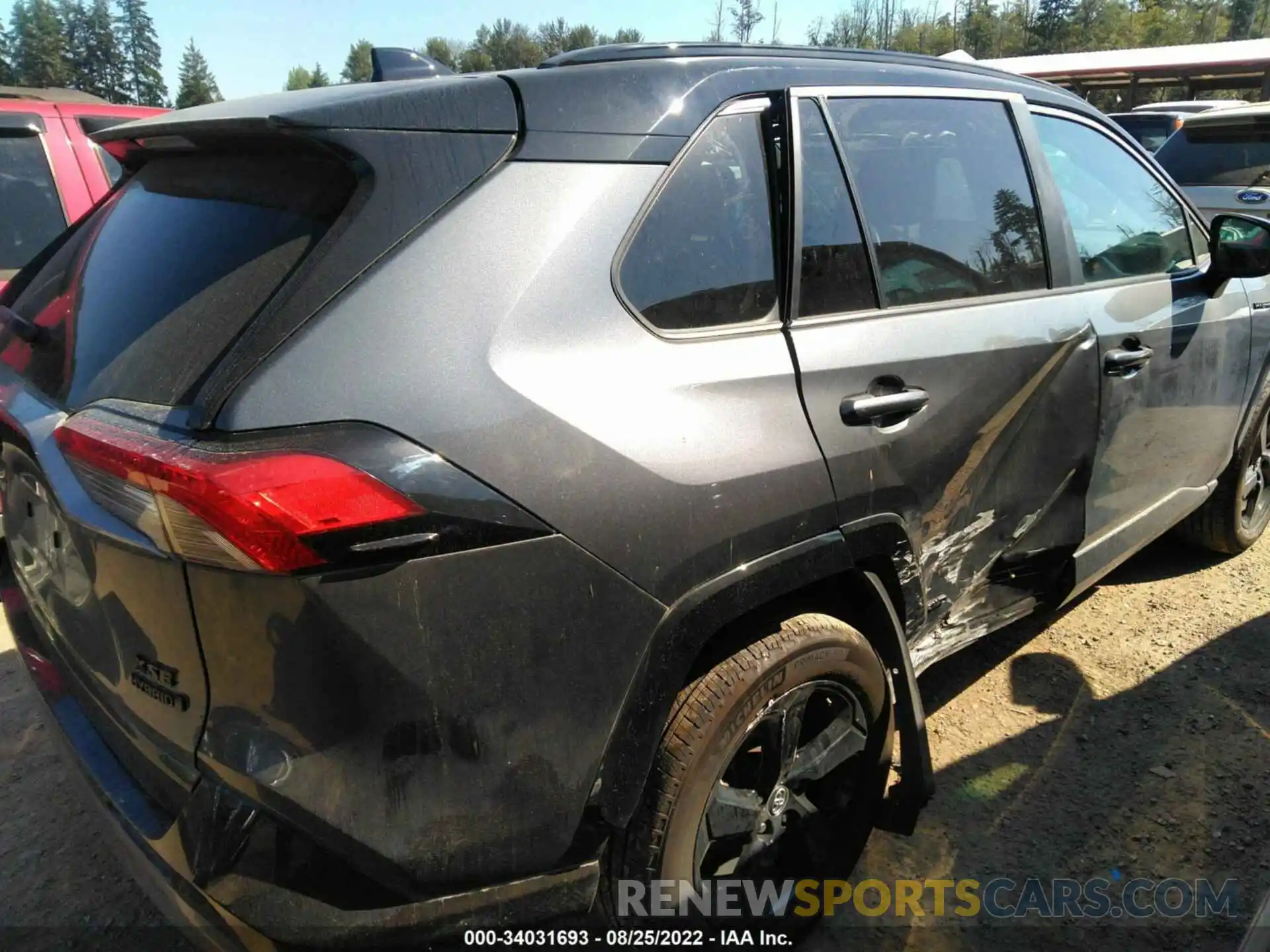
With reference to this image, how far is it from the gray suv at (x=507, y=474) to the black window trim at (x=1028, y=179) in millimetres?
16

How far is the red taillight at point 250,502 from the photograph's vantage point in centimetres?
131

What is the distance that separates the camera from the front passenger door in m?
2.82

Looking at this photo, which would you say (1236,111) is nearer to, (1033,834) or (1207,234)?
(1207,234)

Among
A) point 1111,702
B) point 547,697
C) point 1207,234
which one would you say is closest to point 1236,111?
point 1207,234

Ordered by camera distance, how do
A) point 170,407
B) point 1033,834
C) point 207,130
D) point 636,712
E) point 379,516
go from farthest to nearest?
point 1033,834, point 207,130, point 636,712, point 170,407, point 379,516

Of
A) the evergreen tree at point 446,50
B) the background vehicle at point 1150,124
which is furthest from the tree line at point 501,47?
the background vehicle at point 1150,124

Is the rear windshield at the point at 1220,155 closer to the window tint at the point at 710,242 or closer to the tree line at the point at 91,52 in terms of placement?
the window tint at the point at 710,242

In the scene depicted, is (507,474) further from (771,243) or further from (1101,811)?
(1101,811)

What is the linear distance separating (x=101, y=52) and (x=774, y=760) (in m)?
72.1

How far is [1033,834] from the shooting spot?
253cm

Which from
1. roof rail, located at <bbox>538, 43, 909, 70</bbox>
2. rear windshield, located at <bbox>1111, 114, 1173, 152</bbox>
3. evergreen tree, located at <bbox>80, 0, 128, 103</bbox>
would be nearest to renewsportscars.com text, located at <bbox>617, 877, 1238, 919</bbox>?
roof rail, located at <bbox>538, 43, 909, 70</bbox>

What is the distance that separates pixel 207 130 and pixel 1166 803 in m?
2.94

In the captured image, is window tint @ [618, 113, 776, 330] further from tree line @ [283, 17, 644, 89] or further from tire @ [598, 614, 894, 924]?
tree line @ [283, 17, 644, 89]

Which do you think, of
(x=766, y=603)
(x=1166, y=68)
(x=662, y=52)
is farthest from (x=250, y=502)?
(x=1166, y=68)
